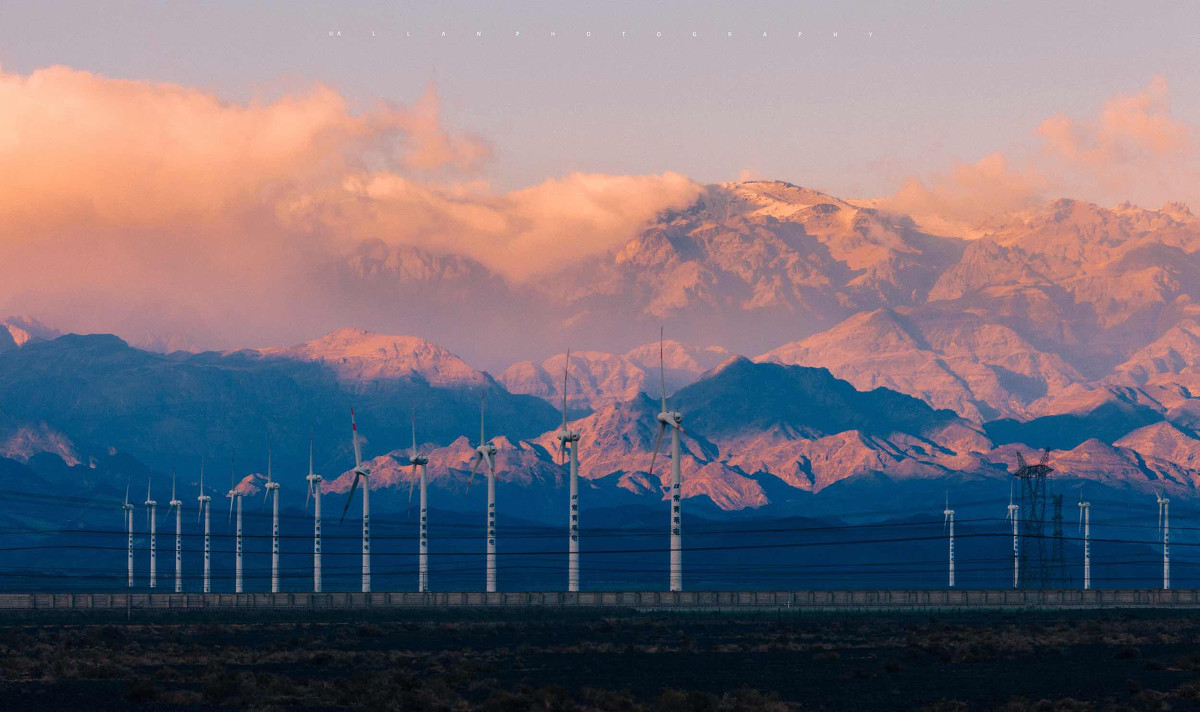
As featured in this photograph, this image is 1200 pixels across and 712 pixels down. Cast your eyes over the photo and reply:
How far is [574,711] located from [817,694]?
58.0 ft

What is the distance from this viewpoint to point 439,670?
10438 centimetres

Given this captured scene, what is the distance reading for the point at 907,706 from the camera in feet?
270

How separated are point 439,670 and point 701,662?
18.3m

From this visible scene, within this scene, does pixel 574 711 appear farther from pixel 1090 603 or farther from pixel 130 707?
pixel 1090 603

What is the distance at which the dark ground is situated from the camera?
8219cm

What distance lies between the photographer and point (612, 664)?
11231 cm

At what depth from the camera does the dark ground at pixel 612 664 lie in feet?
270

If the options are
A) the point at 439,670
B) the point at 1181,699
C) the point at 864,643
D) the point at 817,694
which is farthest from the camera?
the point at 864,643

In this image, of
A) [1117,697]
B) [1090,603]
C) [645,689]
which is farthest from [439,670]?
[1090,603]

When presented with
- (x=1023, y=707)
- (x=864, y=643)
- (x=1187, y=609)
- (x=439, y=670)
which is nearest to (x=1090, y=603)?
(x=1187, y=609)

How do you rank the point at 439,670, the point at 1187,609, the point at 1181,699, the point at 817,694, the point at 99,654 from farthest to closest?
the point at 1187,609 → the point at 99,654 → the point at 439,670 → the point at 817,694 → the point at 1181,699

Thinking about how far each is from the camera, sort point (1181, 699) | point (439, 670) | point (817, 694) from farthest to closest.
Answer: point (439, 670)
point (817, 694)
point (1181, 699)

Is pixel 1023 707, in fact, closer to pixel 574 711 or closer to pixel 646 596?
pixel 574 711

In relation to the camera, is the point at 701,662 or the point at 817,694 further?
the point at 701,662
